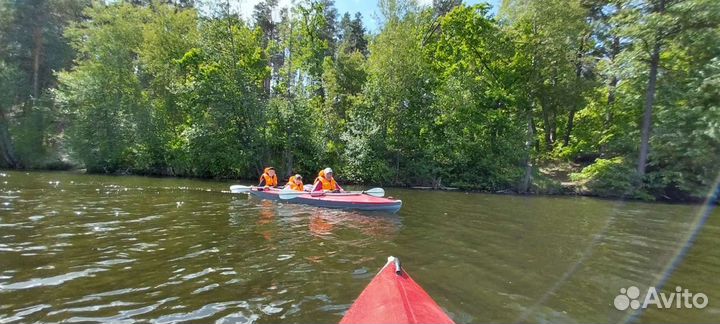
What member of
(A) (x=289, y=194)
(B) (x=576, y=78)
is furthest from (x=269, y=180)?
(B) (x=576, y=78)

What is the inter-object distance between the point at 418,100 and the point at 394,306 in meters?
22.1

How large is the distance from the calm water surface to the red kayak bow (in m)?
0.81

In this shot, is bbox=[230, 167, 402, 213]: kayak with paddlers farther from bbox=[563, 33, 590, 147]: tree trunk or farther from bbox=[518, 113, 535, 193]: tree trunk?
bbox=[563, 33, 590, 147]: tree trunk

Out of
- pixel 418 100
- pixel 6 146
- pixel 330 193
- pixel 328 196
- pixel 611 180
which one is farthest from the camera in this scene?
pixel 6 146

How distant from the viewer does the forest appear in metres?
19.4

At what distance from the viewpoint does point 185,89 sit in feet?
86.4

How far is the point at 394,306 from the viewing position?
3428mm

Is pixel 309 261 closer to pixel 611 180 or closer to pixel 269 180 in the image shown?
pixel 269 180

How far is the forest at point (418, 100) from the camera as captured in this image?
63.7 ft

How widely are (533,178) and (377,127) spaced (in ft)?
30.6

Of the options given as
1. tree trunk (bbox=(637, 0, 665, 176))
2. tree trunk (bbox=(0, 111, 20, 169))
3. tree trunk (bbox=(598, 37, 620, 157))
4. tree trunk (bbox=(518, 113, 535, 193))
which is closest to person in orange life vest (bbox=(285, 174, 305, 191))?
tree trunk (bbox=(518, 113, 535, 193))

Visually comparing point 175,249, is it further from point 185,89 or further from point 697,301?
point 185,89

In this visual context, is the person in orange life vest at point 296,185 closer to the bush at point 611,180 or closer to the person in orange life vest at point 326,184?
the person in orange life vest at point 326,184

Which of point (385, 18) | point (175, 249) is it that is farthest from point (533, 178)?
point (175, 249)
